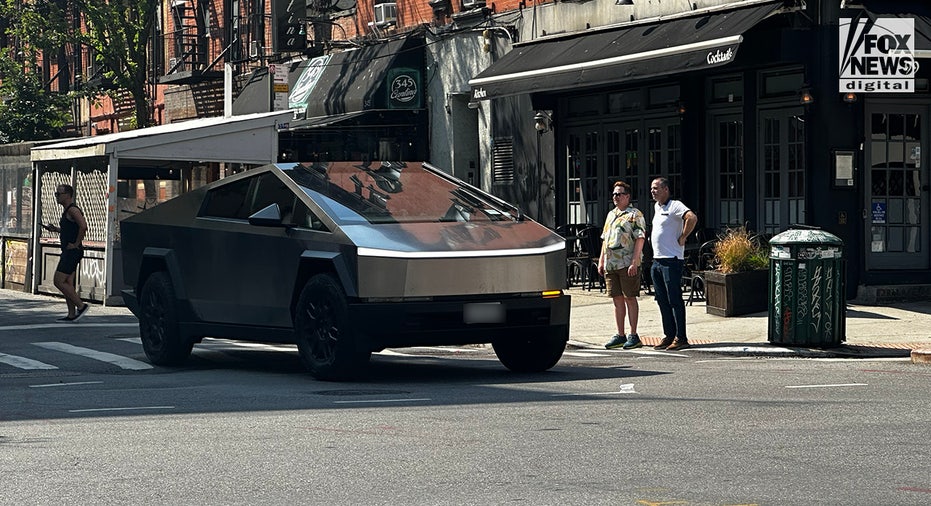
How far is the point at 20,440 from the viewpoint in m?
9.20

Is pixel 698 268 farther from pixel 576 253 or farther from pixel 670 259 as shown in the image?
pixel 670 259

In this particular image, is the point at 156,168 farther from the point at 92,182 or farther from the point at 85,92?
the point at 85,92

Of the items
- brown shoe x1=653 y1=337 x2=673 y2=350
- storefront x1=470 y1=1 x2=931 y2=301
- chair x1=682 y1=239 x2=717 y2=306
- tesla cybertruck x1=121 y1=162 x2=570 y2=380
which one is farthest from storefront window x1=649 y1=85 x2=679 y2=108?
tesla cybertruck x1=121 y1=162 x2=570 y2=380

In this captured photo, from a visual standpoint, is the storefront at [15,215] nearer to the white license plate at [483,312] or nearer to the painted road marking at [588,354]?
the painted road marking at [588,354]

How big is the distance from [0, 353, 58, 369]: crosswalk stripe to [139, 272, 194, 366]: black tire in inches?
36.2

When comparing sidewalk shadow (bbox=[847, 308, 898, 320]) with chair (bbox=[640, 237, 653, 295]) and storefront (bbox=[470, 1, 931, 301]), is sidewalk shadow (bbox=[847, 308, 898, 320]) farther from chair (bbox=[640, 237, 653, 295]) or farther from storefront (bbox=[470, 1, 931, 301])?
chair (bbox=[640, 237, 653, 295])

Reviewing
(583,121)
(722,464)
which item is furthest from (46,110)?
(722,464)

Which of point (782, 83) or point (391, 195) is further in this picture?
point (782, 83)

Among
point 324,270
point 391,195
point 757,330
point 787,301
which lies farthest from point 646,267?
point 324,270

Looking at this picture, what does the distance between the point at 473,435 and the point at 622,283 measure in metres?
7.17

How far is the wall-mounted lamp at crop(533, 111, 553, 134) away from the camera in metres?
26.0

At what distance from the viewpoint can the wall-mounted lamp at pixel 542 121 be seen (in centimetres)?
2597

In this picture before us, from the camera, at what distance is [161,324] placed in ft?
46.8

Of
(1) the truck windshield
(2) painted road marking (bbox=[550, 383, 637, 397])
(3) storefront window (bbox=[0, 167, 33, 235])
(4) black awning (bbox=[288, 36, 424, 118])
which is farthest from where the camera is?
(4) black awning (bbox=[288, 36, 424, 118])
